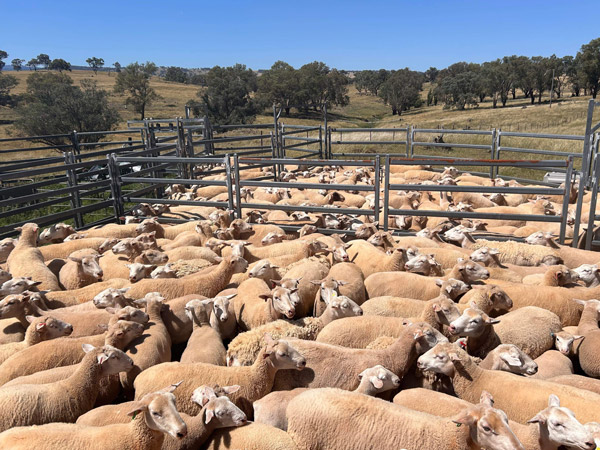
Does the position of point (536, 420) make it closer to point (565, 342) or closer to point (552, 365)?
point (552, 365)

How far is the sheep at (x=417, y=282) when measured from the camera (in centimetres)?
619

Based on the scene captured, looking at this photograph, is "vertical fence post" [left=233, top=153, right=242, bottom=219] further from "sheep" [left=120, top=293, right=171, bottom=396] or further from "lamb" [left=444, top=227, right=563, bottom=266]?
"lamb" [left=444, top=227, right=563, bottom=266]

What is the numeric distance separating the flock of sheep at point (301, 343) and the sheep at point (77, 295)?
35mm

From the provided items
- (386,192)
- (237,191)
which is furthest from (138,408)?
(237,191)

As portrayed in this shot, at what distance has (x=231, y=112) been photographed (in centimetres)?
4938

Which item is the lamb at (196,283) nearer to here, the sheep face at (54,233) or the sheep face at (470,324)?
the sheep face at (470,324)

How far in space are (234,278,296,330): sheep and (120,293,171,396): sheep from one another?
0.95 meters

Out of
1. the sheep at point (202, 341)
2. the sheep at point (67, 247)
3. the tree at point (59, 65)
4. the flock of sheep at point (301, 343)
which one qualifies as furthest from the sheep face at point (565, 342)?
the tree at point (59, 65)

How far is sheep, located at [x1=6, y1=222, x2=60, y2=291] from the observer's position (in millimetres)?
6805

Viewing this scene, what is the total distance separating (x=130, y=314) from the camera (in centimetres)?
509

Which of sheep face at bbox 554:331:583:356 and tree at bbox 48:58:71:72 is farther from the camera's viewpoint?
tree at bbox 48:58:71:72

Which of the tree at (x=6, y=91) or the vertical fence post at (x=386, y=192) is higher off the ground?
the tree at (x=6, y=91)

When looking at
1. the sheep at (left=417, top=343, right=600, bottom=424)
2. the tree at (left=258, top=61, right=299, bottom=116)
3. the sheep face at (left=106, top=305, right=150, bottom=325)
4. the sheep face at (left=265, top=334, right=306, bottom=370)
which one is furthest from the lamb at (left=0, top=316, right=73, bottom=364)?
the tree at (left=258, top=61, right=299, bottom=116)

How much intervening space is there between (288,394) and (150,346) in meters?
1.64
